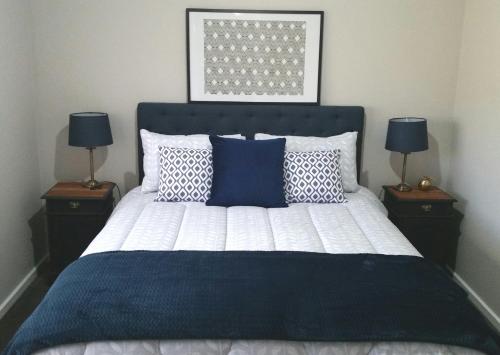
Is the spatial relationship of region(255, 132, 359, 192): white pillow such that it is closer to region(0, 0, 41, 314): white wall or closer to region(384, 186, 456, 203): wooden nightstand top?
region(384, 186, 456, 203): wooden nightstand top

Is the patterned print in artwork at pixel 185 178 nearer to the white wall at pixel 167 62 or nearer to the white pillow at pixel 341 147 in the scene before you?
the white pillow at pixel 341 147

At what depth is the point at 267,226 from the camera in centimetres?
286

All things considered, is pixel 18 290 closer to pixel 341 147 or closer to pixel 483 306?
pixel 341 147

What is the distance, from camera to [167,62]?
3.72m

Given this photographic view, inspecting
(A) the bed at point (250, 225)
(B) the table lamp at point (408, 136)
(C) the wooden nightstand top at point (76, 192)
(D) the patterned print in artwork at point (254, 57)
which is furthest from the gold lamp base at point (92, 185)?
(B) the table lamp at point (408, 136)

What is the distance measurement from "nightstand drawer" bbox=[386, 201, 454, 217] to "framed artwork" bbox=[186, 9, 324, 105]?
3.32 feet

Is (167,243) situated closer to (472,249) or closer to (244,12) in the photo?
(244,12)

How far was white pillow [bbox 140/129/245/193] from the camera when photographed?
3.49 m

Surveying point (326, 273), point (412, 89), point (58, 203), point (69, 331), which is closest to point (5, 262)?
point (58, 203)

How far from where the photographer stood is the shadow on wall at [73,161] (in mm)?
3830

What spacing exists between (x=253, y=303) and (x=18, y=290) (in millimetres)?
2134

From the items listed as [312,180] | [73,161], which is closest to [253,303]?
[312,180]

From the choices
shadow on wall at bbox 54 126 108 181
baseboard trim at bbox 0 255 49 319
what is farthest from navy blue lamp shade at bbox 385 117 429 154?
baseboard trim at bbox 0 255 49 319

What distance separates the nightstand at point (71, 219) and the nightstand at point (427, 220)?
2.09 metres
